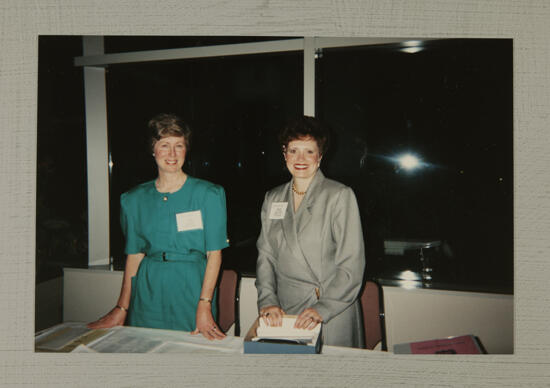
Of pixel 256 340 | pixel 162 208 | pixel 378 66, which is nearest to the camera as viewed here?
pixel 256 340

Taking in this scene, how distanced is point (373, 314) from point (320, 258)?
39 cm

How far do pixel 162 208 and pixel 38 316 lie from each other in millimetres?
622

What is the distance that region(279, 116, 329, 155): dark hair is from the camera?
1296 mm

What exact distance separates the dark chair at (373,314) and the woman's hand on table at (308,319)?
0.80 ft

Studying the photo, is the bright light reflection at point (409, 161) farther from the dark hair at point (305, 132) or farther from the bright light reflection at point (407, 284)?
the bright light reflection at point (407, 284)

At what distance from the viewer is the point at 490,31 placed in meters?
1.24

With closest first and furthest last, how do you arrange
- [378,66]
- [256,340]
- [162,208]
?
[256,340], [162,208], [378,66]

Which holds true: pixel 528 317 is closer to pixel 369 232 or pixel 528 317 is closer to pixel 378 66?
pixel 369 232

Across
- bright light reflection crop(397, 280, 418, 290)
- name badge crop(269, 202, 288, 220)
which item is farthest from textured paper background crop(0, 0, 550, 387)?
name badge crop(269, 202, 288, 220)

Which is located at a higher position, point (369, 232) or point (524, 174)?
point (524, 174)

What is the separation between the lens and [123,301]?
1.32 metres

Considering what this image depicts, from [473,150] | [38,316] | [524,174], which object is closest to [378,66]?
[473,150]

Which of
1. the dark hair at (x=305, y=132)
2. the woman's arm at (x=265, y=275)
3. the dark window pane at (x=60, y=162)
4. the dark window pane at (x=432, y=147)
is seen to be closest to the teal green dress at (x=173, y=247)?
the woman's arm at (x=265, y=275)

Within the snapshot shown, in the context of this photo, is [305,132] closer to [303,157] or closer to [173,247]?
[303,157]
